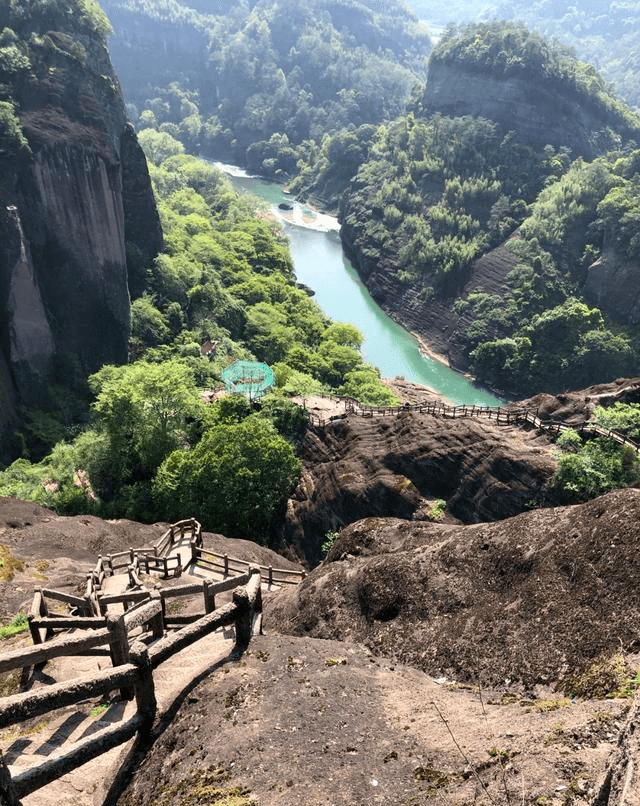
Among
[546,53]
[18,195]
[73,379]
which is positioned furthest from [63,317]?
[546,53]

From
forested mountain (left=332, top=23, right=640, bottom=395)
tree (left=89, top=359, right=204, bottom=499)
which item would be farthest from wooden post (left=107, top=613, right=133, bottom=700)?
forested mountain (left=332, top=23, right=640, bottom=395)

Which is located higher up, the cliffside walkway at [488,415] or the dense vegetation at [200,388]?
the cliffside walkway at [488,415]

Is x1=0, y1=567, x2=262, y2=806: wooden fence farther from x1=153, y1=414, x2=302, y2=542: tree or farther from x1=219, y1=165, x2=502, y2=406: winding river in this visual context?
x1=219, y1=165, x2=502, y2=406: winding river

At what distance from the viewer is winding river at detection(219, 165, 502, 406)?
8669cm

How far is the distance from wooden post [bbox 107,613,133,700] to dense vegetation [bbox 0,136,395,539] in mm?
22139

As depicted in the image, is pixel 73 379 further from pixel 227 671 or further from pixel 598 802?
pixel 598 802

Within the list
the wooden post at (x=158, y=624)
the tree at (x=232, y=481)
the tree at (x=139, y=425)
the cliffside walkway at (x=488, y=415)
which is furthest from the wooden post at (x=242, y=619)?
the tree at (x=139, y=425)

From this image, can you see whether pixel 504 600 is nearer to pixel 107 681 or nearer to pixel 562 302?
pixel 107 681

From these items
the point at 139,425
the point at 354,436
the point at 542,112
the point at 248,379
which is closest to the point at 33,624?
the point at 354,436

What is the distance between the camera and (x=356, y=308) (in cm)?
10531

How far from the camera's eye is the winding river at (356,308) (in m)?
86.7

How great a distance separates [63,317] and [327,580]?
51.4 meters

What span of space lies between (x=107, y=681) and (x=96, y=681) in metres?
0.21

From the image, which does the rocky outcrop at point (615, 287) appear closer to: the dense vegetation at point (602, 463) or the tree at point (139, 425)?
the dense vegetation at point (602, 463)
